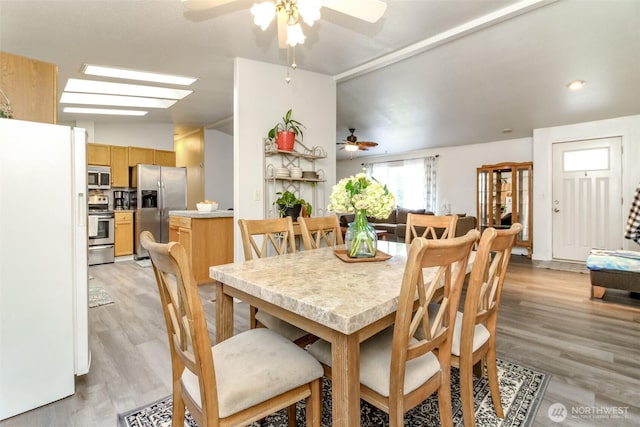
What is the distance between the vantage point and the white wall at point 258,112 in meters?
3.29

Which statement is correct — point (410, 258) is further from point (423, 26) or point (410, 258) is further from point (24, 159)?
point (423, 26)

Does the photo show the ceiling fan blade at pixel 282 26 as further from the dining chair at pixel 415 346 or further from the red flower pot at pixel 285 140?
the dining chair at pixel 415 346

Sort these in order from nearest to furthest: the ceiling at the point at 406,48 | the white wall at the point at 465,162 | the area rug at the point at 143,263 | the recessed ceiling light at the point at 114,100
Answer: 1. the ceiling at the point at 406,48
2. the recessed ceiling light at the point at 114,100
3. the area rug at the point at 143,263
4. the white wall at the point at 465,162

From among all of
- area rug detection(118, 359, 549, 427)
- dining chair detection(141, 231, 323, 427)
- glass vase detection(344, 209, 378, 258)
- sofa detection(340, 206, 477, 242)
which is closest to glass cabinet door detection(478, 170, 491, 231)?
sofa detection(340, 206, 477, 242)

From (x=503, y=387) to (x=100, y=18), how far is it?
3.95 meters

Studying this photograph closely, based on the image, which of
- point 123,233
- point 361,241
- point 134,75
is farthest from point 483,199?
point 123,233

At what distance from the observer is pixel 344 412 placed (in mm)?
915

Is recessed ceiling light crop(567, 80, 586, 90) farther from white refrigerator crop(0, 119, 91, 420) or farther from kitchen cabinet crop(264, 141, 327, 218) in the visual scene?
white refrigerator crop(0, 119, 91, 420)

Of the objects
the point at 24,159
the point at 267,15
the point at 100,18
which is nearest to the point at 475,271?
the point at 267,15

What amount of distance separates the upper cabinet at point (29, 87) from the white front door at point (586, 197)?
22.8ft

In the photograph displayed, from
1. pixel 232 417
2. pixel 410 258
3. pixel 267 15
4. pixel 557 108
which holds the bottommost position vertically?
pixel 232 417

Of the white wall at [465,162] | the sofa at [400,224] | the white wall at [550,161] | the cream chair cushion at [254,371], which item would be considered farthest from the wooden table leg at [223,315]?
the white wall at [465,162]

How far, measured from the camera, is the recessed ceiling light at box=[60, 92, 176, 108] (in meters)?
4.39

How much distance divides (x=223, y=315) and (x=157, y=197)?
504 centimetres
